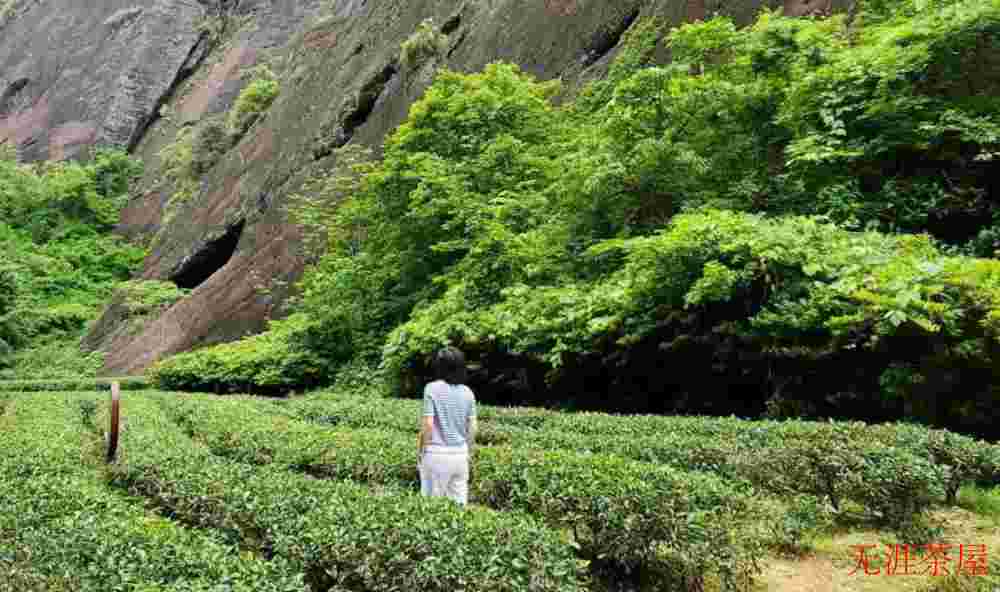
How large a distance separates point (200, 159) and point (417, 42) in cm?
1696

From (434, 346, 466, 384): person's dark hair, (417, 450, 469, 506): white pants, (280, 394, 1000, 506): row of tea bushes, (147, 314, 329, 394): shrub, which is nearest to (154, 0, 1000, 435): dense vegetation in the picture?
(280, 394, 1000, 506): row of tea bushes

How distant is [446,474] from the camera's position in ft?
15.6

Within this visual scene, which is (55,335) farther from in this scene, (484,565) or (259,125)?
(484,565)

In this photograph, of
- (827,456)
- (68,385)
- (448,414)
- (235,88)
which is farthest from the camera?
(235,88)

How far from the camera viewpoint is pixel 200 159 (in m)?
35.2

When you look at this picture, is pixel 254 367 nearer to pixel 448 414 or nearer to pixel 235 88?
pixel 448 414

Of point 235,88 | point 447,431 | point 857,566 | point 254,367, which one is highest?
point 235,88

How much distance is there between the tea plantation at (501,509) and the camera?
360 cm

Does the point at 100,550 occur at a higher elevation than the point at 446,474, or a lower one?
lower

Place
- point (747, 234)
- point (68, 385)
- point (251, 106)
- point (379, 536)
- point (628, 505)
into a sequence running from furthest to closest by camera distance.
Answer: point (251, 106), point (68, 385), point (747, 234), point (628, 505), point (379, 536)

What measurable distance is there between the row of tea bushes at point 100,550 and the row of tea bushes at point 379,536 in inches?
10.4

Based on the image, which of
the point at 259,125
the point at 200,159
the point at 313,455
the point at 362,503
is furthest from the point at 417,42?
the point at 362,503

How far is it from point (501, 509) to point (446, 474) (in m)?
0.72

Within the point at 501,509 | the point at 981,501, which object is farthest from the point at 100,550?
the point at 981,501
